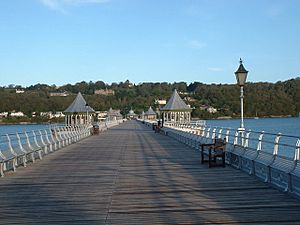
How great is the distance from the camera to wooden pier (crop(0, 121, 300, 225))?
935 cm

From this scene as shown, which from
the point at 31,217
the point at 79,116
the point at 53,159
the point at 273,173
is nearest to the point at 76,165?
the point at 53,159

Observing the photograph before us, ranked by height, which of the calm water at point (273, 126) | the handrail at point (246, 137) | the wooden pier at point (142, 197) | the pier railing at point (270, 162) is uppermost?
the handrail at point (246, 137)

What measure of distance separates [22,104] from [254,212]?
126m

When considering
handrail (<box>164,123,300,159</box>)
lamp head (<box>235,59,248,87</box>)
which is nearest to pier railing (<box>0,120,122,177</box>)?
handrail (<box>164,123,300,159</box>)

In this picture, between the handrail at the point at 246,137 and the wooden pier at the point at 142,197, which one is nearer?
the wooden pier at the point at 142,197

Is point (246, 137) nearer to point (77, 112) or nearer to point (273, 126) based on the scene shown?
point (77, 112)

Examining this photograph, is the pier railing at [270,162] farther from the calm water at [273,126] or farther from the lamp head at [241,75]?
the calm water at [273,126]

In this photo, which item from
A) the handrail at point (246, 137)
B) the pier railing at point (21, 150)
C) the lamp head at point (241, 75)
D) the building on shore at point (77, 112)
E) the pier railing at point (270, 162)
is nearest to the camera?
the pier railing at point (270, 162)

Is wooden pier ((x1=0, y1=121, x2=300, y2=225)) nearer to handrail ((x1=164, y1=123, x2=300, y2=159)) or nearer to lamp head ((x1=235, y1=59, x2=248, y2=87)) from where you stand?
handrail ((x1=164, y1=123, x2=300, y2=159))

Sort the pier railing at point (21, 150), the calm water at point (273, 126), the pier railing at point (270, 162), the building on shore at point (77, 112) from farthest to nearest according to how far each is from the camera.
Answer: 1. the calm water at point (273, 126)
2. the building on shore at point (77, 112)
3. the pier railing at point (21, 150)
4. the pier railing at point (270, 162)

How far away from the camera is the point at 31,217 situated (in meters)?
9.68

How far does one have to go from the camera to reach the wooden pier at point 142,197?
368 inches

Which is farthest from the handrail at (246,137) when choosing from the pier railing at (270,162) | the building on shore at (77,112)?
the building on shore at (77,112)

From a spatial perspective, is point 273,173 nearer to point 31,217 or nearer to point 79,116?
point 31,217
